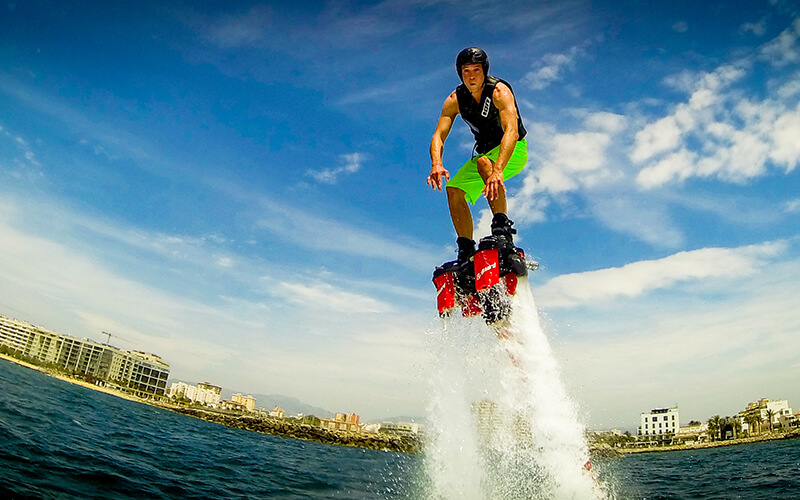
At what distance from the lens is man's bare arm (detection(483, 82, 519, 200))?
536 cm

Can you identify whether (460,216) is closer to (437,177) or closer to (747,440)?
(437,177)

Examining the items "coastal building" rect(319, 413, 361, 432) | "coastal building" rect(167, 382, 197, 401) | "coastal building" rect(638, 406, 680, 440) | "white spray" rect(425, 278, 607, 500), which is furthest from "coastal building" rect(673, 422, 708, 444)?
"coastal building" rect(167, 382, 197, 401)

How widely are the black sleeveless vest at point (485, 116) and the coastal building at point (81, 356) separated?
613ft

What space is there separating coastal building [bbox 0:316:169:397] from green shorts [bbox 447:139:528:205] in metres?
186

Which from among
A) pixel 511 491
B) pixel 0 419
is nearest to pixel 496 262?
pixel 511 491

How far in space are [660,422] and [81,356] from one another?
22466 centimetres

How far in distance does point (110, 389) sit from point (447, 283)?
561 feet

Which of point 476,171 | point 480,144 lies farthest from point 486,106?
point 476,171

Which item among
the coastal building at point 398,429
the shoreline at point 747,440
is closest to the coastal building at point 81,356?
the coastal building at point 398,429

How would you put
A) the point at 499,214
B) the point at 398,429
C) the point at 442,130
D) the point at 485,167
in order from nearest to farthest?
the point at 485,167 < the point at 499,214 < the point at 442,130 < the point at 398,429

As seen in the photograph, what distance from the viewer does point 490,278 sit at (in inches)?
227

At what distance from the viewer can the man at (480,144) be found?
5.73 meters

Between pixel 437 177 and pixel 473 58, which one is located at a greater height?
pixel 473 58

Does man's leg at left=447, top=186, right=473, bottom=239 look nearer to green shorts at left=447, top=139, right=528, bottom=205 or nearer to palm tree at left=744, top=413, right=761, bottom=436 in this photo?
green shorts at left=447, top=139, right=528, bottom=205
